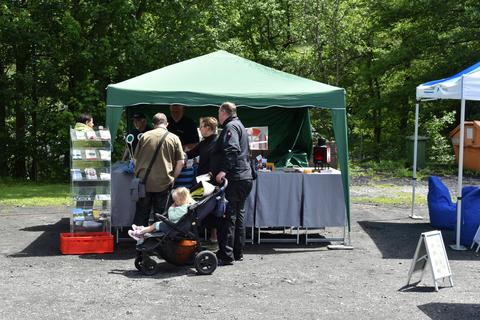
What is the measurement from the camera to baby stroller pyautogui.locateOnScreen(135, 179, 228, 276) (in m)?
7.12

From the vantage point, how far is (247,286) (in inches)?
267

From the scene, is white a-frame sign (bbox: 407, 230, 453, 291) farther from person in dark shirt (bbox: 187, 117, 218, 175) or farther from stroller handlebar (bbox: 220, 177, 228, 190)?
person in dark shirt (bbox: 187, 117, 218, 175)

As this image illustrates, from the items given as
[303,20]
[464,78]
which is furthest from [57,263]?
[303,20]

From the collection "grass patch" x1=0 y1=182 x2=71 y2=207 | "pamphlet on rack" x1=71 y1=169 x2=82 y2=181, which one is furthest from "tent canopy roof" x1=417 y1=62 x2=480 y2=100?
"grass patch" x1=0 y1=182 x2=71 y2=207

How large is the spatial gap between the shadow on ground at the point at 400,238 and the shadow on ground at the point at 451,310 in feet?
7.11

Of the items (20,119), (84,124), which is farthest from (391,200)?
(20,119)

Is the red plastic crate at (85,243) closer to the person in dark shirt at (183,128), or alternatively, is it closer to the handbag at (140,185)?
the handbag at (140,185)

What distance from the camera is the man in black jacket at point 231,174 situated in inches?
300

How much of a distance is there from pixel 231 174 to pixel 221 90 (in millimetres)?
1685

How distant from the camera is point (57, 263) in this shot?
7.73 meters

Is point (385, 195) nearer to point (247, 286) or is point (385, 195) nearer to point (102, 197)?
point (102, 197)

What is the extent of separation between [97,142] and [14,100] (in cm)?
1159

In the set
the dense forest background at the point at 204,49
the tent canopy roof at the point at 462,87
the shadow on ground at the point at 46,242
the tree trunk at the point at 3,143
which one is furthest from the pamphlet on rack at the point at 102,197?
the tree trunk at the point at 3,143

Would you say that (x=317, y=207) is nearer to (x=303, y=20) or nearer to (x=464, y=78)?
(x=464, y=78)
